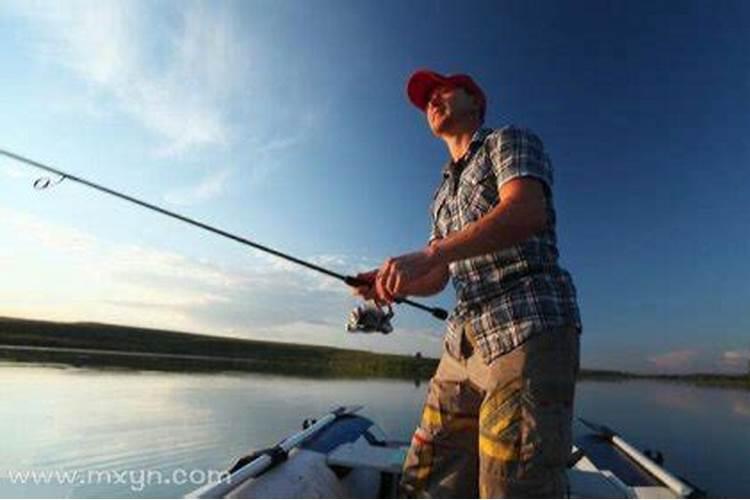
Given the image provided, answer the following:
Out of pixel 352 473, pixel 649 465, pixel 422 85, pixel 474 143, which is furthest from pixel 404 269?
pixel 649 465

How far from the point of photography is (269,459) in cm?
655

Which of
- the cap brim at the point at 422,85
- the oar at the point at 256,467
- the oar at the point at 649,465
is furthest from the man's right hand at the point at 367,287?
the oar at the point at 649,465

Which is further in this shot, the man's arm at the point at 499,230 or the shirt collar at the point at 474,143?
the shirt collar at the point at 474,143

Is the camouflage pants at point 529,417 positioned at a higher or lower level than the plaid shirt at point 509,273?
lower

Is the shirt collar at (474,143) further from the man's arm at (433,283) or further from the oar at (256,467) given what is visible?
the oar at (256,467)

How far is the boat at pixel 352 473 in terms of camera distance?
19.7 ft

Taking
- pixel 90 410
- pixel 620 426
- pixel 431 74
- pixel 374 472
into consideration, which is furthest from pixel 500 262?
pixel 620 426

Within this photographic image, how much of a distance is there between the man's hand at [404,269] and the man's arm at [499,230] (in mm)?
38

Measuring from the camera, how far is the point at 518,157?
352cm

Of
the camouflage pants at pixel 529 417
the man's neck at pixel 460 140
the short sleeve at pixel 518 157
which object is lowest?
the camouflage pants at pixel 529 417

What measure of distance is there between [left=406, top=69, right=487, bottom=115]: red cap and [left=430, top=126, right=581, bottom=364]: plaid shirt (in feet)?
1.91

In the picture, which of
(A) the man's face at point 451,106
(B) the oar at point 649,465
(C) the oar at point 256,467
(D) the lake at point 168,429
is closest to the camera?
(A) the man's face at point 451,106

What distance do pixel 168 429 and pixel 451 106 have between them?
18862 millimetres

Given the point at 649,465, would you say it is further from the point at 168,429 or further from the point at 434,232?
the point at 168,429
